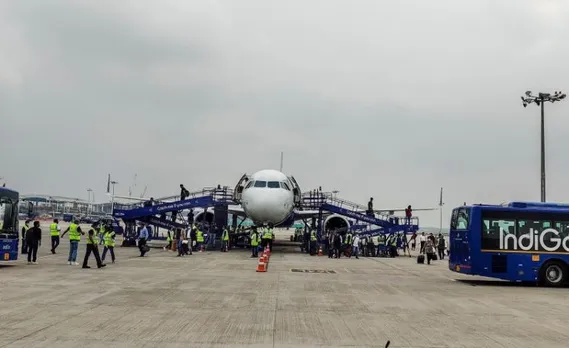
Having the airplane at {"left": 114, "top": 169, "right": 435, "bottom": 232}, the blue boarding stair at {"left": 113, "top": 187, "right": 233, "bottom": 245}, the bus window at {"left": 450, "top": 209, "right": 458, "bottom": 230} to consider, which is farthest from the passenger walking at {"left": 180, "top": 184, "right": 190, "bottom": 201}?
the bus window at {"left": 450, "top": 209, "right": 458, "bottom": 230}

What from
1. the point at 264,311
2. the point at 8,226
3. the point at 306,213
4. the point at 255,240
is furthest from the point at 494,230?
the point at 306,213

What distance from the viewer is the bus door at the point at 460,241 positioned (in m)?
20.5

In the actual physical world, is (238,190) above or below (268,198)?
above

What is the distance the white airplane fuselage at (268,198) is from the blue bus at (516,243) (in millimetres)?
15595

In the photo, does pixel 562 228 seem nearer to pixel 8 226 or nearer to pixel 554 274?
pixel 554 274

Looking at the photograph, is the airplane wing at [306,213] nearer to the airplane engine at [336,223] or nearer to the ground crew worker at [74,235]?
the airplane engine at [336,223]

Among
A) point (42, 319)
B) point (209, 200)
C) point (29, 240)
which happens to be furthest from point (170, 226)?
point (42, 319)

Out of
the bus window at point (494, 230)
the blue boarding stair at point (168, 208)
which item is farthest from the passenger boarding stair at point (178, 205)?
the bus window at point (494, 230)

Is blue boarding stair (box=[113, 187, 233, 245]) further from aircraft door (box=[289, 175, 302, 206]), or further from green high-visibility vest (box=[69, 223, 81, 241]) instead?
green high-visibility vest (box=[69, 223, 81, 241])

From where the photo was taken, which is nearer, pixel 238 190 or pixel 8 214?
pixel 8 214

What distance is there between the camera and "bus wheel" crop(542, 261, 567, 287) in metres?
20.3

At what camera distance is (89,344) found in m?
8.26

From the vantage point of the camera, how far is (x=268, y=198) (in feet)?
114

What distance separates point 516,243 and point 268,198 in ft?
55.6
